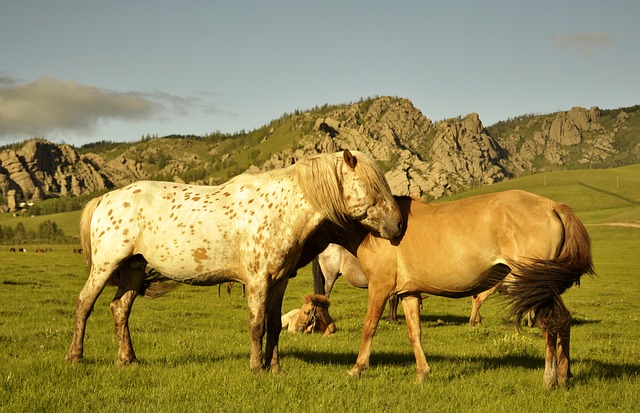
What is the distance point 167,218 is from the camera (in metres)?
8.59

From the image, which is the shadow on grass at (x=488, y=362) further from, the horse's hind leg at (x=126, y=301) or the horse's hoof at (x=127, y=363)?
the horse's hind leg at (x=126, y=301)

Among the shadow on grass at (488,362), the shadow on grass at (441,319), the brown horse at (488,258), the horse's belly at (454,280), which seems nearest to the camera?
the brown horse at (488,258)

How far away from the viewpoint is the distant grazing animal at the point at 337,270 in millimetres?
17281

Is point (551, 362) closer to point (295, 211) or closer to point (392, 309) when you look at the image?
point (295, 211)

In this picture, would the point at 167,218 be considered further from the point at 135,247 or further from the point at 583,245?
the point at 583,245

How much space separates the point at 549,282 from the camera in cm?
718

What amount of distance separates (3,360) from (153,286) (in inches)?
105

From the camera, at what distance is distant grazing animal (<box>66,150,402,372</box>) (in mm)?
8117

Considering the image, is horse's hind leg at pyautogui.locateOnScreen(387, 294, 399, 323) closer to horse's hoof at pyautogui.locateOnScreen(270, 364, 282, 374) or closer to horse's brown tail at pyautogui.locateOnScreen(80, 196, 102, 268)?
horse's hoof at pyautogui.locateOnScreen(270, 364, 282, 374)

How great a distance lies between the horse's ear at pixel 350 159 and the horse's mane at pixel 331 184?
0.17 ft

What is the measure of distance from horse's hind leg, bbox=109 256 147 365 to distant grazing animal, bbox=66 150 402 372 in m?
0.02

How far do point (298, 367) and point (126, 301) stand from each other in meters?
2.98

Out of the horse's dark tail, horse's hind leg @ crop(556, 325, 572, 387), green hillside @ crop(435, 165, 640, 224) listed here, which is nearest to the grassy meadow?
horse's hind leg @ crop(556, 325, 572, 387)

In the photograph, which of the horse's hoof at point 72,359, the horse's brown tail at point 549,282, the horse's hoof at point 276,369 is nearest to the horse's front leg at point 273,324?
the horse's hoof at point 276,369
